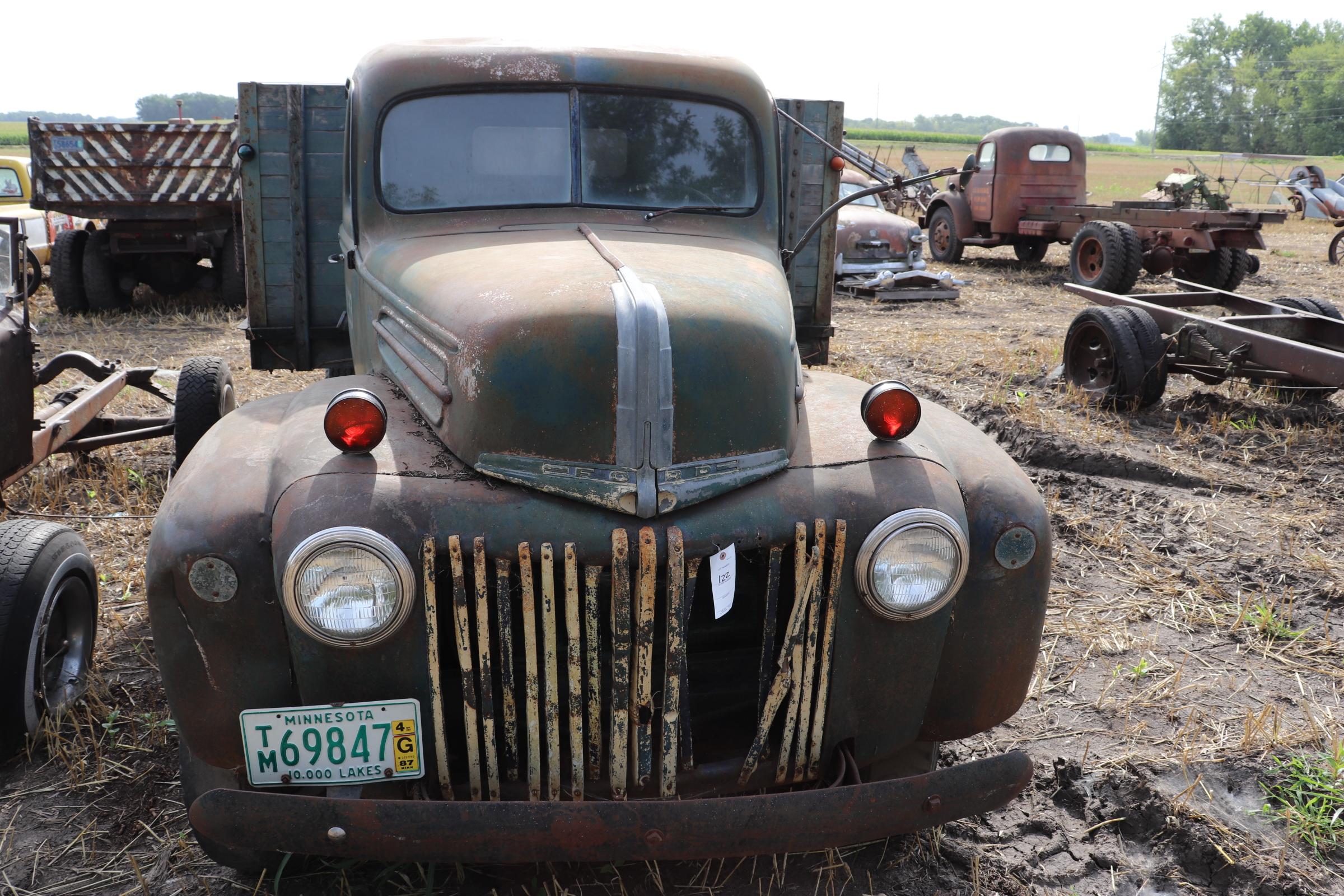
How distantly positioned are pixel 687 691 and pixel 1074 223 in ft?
47.2

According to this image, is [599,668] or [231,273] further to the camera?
[231,273]

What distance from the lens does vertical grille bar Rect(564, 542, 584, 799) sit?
2.28 meters

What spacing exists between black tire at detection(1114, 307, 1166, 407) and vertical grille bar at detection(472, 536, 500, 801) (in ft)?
19.7

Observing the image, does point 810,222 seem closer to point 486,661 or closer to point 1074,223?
point 486,661

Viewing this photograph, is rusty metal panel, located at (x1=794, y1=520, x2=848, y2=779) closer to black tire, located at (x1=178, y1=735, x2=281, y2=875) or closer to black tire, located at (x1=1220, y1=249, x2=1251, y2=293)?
black tire, located at (x1=178, y1=735, x2=281, y2=875)

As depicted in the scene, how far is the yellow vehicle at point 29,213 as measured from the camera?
478 inches

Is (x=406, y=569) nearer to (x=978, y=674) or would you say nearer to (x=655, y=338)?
(x=655, y=338)

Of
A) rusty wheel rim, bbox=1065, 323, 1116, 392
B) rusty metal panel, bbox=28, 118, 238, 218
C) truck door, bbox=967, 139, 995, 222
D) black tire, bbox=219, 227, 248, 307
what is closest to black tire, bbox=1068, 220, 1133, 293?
truck door, bbox=967, 139, 995, 222

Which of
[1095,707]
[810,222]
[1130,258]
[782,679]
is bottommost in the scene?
[1095,707]

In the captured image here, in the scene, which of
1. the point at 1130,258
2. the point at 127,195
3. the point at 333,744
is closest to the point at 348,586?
the point at 333,744

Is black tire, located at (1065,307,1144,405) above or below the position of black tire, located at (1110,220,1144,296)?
below

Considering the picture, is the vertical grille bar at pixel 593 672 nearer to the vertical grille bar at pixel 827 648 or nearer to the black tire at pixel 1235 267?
the vertical grille bar at pixel 827 648

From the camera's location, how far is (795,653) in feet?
7.98

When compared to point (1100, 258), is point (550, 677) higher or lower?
lower
